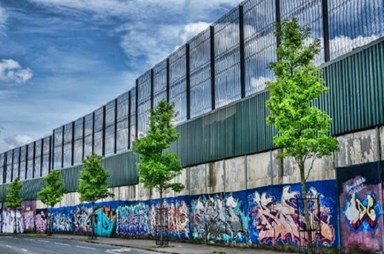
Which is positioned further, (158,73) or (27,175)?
(27,175)

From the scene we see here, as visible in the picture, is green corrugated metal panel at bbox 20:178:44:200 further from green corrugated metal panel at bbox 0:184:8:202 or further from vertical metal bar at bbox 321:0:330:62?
vertical metal bar at bbox 321:0:330:62

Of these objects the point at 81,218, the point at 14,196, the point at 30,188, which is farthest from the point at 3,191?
the point at 81,218

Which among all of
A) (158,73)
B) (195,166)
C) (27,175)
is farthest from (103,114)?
(27,175)

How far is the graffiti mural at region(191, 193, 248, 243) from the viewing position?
3312 cm

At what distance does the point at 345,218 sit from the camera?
2403 cm

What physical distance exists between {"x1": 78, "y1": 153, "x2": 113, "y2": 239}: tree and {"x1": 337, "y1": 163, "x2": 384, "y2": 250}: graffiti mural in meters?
30.0

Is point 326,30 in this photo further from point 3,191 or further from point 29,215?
point 3,191

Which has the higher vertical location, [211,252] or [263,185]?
[263,185]

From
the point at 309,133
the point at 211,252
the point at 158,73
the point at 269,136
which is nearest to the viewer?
the point at 309,133

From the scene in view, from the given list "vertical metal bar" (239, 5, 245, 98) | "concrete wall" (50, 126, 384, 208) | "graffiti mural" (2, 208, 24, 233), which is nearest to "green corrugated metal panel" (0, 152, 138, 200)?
"concrete wall" (50, 126, 384, 208)

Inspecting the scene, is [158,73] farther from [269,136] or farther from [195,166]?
[269,136]

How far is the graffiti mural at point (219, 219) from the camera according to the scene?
33.1 metres

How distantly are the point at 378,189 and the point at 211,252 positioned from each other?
378 inches

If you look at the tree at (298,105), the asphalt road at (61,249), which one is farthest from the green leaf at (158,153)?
the tree at (298,105)
